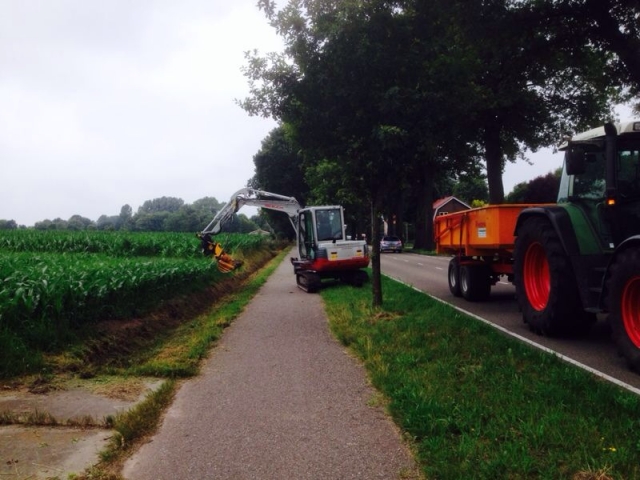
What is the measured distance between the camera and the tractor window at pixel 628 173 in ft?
24.9

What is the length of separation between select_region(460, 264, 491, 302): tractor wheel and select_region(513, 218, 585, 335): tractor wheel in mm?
3543

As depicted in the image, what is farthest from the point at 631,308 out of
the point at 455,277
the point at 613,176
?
the point at 455,277

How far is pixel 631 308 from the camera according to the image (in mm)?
6484

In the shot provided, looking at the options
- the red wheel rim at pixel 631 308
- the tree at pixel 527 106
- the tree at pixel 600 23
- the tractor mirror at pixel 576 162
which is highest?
the tree at pixel 527 106

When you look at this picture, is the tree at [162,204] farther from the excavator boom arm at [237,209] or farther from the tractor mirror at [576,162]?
the tractor mirror at [576,162]

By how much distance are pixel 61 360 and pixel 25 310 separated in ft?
2.84

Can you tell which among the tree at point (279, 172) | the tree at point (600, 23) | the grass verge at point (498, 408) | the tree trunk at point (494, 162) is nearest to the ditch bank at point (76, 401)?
the grass verge at point (498, 408)

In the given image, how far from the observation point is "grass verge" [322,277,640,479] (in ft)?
13.0

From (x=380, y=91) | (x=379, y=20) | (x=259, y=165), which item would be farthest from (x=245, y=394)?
(x=259, y=165)

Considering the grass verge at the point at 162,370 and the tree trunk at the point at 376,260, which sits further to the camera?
the tree trunk at the point at 376,260

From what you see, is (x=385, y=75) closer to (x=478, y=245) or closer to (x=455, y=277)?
(x=478, y=245)

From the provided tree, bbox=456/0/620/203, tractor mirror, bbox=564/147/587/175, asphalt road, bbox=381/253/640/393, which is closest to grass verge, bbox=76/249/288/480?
asphalt road, bbox=381/253/640/393

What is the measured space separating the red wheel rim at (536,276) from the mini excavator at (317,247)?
8.67 m

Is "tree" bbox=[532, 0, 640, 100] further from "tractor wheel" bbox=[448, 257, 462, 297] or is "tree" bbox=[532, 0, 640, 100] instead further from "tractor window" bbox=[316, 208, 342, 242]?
"tractor window" bbox=[316, 208, 342, 242]
